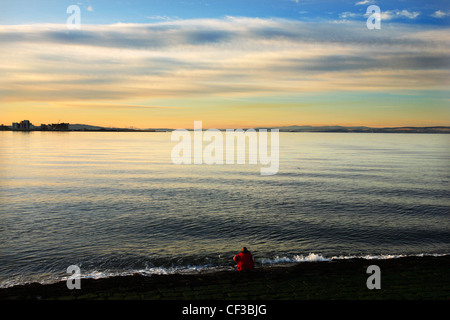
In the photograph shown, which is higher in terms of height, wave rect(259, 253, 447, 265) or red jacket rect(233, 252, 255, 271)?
red jacket rect(233, 252, 255, 271)

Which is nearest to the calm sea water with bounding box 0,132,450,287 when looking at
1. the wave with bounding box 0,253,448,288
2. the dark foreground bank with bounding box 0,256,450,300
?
the wave with bounding box 0,253,448,288

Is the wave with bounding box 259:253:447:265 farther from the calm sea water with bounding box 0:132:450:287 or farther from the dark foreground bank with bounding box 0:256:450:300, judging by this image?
the dark foreground bank with bounding box 0:256:450:300

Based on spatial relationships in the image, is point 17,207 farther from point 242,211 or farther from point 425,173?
point 425,173

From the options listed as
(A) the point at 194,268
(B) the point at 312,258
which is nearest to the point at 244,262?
(A) the point at 194,268

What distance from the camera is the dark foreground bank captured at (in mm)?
16016

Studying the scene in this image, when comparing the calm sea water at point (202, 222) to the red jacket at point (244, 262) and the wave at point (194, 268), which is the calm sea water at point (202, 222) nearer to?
the wave at point (194, 268)

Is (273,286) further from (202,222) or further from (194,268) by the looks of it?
(202,222)

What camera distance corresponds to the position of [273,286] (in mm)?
17328

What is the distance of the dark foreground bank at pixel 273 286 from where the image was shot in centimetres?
1602

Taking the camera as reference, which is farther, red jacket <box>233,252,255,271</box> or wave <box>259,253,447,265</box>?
wave <box>259,253,447,265</box>

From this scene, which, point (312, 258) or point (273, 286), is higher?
point (273, 286)
